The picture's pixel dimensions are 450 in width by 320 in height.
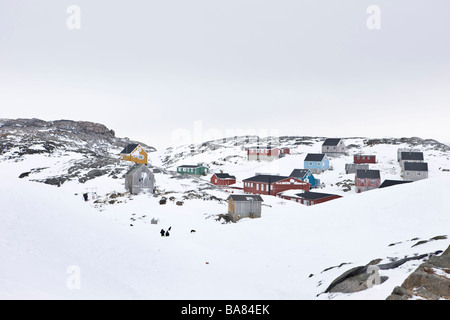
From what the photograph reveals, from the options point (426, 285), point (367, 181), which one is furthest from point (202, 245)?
point (367, 181)

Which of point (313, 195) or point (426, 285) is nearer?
point (426, 285)

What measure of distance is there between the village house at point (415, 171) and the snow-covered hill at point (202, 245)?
41.7m

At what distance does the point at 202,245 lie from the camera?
2512 centimetres

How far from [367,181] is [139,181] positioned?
158 ft

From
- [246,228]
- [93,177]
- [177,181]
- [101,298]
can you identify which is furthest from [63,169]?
[101,298]

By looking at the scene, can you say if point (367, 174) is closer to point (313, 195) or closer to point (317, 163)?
point (313, 195)

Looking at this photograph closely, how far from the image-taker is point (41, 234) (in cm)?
1349

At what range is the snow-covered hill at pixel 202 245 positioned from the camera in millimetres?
11578

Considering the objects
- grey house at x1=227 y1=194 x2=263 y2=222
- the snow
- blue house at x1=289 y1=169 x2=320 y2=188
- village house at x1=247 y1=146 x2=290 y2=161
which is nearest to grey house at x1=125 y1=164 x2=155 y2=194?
the snow

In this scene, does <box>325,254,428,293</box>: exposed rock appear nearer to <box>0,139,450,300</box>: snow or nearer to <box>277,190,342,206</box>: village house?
<box>0,139,450,300</box>: snow

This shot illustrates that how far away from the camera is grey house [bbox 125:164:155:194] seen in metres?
44.3

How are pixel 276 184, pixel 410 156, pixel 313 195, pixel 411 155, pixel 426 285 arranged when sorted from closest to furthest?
pixel 426 285
pixel 313 195
pixel 276 184
pixel 410 156
pixel 411 155

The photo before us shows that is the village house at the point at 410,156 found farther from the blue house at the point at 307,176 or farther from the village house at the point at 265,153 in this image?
the village house at the point at 265,153

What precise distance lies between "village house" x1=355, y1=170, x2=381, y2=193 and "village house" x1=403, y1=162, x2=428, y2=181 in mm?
12419
